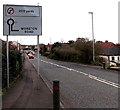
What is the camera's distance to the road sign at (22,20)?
11426 mm

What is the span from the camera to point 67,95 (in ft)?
33.8

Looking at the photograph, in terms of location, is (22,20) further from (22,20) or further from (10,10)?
(10,10)

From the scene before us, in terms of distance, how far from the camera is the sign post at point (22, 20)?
11.4 metres

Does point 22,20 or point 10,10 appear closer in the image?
point 10,10

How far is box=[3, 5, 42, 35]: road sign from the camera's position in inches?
450

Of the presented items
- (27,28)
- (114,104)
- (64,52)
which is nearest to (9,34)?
(27,28)

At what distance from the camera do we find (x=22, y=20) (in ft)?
38.4

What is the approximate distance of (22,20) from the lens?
11695 millimetres

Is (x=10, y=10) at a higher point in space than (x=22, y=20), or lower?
higher

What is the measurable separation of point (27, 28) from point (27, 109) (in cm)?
562

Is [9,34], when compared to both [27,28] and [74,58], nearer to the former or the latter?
[27,28]

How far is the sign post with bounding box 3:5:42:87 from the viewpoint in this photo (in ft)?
37.5

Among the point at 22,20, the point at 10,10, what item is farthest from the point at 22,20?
the point at 10,10

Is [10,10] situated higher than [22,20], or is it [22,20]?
[10,10]
